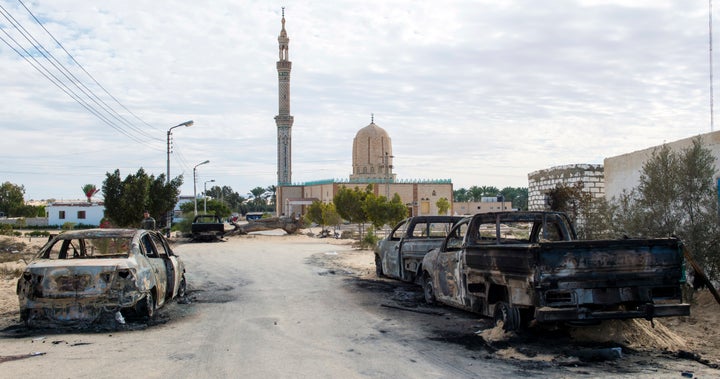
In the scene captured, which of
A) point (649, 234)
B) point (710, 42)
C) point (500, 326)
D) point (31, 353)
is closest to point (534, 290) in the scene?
point (500, 326)

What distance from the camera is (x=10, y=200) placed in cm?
8769

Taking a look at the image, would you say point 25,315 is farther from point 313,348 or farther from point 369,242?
point 369,242

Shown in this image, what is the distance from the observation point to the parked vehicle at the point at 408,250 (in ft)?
45.4

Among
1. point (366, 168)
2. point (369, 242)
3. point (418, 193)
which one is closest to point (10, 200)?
point (366, 168)

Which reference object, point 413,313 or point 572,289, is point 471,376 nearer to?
point 572,289

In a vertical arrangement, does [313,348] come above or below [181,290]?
below

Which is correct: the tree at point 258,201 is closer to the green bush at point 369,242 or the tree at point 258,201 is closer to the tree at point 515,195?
the tree at point 515,195

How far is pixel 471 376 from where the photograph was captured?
6496mm

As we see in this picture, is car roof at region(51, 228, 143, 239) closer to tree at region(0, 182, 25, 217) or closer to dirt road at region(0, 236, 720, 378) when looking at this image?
dirt road at region(0, 236, 720, 378)

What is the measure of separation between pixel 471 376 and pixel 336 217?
151ft

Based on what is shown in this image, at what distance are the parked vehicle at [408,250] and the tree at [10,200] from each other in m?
85.5

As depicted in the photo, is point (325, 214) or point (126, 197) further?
point (325, 214)

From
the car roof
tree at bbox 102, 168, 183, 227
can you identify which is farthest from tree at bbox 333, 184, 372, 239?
the car roof

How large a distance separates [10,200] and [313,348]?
9324cm
